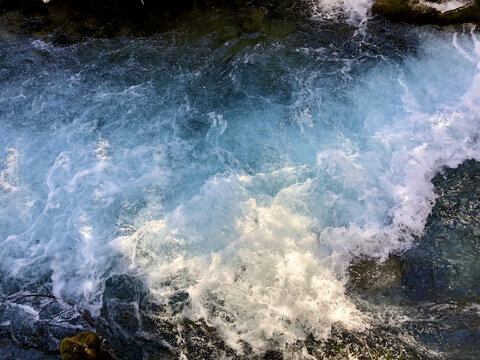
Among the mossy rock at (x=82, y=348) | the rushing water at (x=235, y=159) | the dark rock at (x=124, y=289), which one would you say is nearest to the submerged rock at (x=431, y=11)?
the rushing water at (x=235, y=159)

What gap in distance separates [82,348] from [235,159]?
A: 228 inches

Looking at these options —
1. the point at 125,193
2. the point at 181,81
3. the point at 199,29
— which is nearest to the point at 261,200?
the point at 125,193

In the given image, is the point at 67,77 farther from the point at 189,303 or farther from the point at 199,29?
the point at 189,303

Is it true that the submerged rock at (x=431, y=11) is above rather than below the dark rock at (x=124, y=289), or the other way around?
above

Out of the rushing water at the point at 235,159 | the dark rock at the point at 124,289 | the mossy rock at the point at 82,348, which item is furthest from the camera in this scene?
the rushing water at the point at 235,159

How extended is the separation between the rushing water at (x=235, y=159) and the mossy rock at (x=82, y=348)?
3.03 feet

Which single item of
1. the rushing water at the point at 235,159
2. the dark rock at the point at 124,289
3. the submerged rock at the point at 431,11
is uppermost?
the submerged rock at the point at 431,11

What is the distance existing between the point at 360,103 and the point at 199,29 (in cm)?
663

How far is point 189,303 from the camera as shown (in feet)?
24.5

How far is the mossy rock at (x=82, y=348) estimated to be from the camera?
20.8ft

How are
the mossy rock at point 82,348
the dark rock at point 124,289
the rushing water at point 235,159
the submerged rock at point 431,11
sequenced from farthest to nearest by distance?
the submerged rock at point 431,11, the rushing water at point 235,159, the dark rock at point 124,289, the mossy rock at point 82,348

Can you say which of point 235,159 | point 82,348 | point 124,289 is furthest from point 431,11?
point 82,348

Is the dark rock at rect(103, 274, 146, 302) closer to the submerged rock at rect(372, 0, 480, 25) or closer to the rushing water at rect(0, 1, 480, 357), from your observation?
the rushing water at rect(0, 1, 480, 357)

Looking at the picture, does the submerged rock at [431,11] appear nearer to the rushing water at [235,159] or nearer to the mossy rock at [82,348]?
the rushing water at [235,159]
